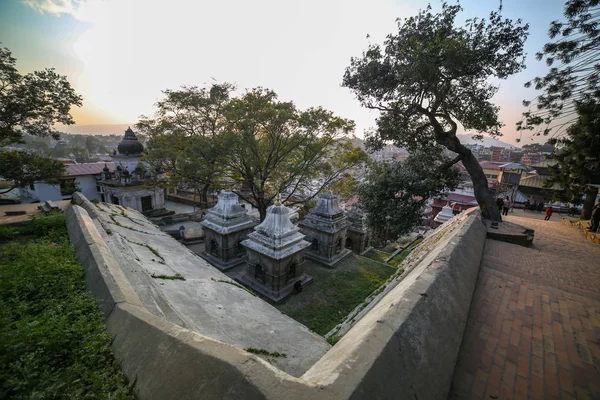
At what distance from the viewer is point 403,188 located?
11.0 meters

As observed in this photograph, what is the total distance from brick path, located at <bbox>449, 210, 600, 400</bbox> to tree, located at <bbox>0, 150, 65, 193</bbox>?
752 inches

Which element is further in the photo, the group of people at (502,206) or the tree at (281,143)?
the group of people at (502,206)

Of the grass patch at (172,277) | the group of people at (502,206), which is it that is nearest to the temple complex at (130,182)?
the grass patch at (172,277)

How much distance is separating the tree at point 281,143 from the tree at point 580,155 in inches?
373

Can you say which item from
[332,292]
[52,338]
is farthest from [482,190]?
[52,338]

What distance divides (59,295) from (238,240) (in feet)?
37.0

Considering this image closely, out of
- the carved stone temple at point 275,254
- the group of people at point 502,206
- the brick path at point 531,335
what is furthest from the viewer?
the group of people at point 502,206

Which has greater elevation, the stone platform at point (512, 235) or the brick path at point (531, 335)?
the stone platform at point (512, 235)

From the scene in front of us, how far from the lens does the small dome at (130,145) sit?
80.5ft

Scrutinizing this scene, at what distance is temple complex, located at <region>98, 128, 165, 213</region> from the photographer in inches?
923

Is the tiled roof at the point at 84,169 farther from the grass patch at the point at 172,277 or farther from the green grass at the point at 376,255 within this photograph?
the green grass at the point at 376,255

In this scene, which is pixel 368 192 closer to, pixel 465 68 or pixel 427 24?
pixel 465 68

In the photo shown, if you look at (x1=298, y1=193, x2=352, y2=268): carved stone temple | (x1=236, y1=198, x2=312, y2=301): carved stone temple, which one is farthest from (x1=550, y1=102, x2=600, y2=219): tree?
(x1=236, y1=198, x2=312, y2=301): carved stone temple

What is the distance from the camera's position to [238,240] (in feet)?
48.4
